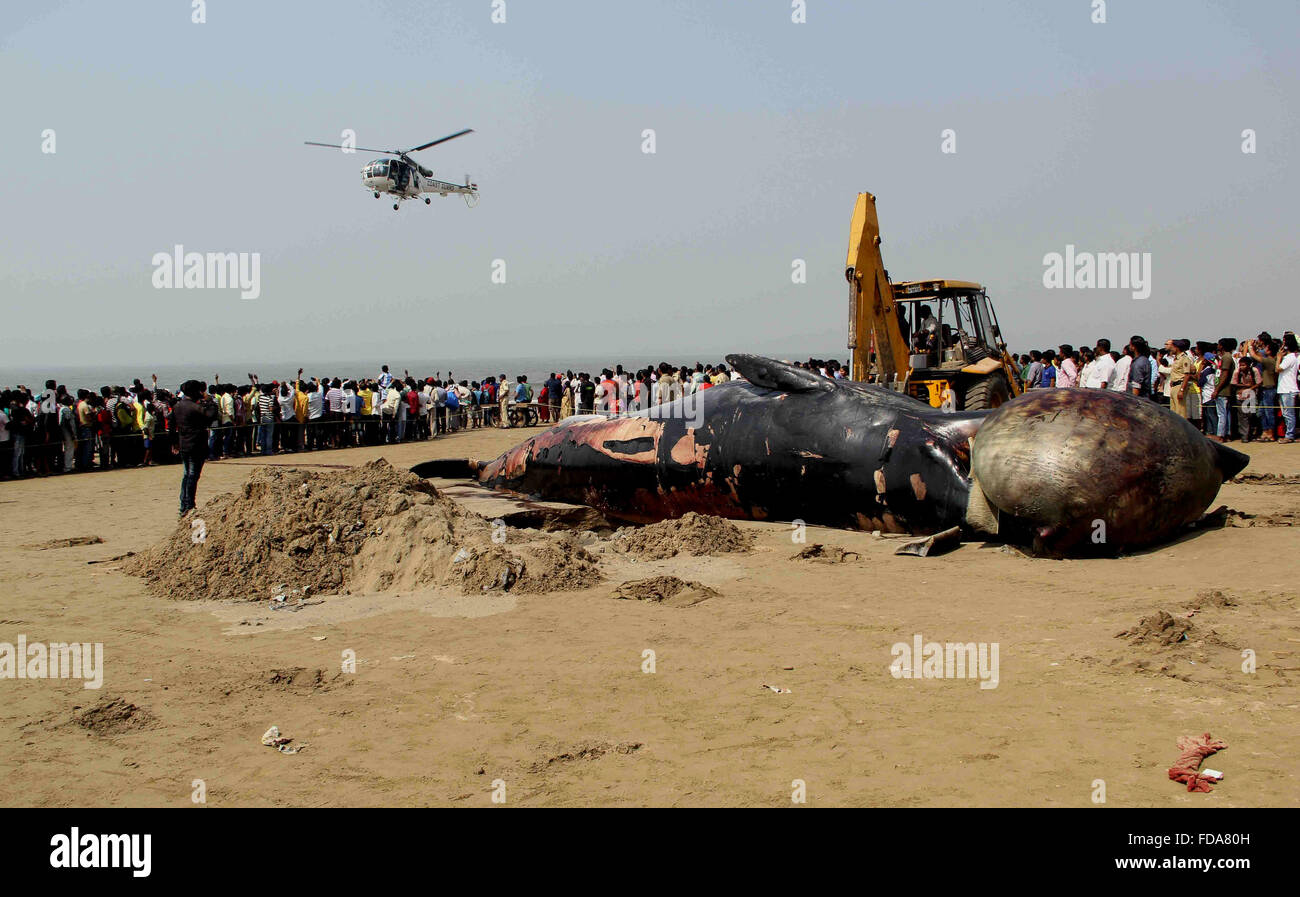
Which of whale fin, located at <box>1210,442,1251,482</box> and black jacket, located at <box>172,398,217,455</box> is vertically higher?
black jacket, located at <box>172,398,217,455</box>

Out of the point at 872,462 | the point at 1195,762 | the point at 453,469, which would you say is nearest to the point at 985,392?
the point at 872,462

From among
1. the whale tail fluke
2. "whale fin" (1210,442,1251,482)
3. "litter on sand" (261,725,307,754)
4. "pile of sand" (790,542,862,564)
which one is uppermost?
"whale fin" (1210,442,1251,482)

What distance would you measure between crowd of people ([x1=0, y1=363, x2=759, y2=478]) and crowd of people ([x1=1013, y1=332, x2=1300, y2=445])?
27.5 feet

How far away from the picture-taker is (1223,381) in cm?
2030

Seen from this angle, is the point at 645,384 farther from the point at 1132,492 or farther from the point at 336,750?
the point at 336,750

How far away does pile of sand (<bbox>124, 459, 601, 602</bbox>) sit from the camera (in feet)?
28.0

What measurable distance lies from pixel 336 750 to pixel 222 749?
1.91 ft

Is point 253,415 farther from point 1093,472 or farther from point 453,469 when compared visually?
point 1093,472

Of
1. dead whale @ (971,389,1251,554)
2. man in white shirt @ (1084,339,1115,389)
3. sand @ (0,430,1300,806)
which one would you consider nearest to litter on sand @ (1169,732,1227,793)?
sand @ (0,430,1300,806)

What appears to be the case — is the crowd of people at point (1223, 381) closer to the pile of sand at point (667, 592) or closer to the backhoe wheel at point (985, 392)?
the backhoe wheel at point (985, 392)

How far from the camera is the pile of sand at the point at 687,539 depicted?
31.6 feet

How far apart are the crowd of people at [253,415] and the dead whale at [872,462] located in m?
6.27

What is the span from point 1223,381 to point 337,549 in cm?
1885

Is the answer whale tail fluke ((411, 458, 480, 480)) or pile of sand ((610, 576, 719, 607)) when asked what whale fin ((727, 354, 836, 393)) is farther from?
whale tail fluke ((411, 458, 480, 480))
